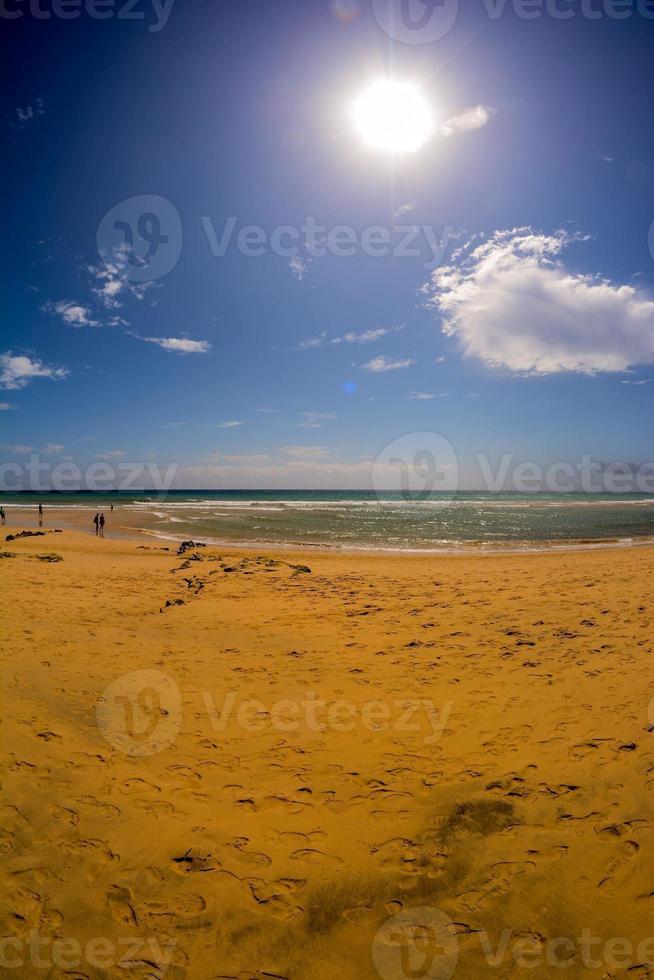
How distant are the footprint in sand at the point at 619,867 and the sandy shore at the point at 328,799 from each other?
0.02 meters

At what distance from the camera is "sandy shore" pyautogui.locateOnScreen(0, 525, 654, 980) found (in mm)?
3010

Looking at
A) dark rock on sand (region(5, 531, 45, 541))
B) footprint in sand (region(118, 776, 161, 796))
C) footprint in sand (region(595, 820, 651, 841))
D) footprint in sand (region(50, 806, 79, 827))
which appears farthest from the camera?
dark rock on sand (region(5, 531, 45, 541))

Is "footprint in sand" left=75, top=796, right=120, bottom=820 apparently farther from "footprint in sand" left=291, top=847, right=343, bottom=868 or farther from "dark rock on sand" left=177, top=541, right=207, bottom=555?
"dark rock on sand" left=177, top=541, right=207, bottom=555

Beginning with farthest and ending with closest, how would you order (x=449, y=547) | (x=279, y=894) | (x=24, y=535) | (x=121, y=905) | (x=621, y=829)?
(x=24, y=535), (x=449, y=547), (x=621, y=829), (x=279, y=894), (x=121, y=905)

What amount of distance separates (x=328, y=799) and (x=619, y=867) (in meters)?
2.56

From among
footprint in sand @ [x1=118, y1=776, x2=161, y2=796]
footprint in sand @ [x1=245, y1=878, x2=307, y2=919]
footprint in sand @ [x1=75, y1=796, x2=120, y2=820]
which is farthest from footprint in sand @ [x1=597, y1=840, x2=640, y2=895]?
footprint in sand @ [x1=75, y1=796, x2=120, y2=820]

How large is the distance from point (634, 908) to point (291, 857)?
8.78ft

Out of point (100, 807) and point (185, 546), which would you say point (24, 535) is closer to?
point (185, 546)

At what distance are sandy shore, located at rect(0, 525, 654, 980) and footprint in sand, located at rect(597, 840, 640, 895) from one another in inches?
0.9

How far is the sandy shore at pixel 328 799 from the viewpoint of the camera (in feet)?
9.87

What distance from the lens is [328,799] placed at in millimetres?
4359

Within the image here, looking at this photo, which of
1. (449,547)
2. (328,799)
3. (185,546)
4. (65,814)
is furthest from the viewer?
(449,547)

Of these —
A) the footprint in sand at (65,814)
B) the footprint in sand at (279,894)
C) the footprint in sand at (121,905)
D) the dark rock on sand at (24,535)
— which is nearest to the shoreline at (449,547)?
the dark rock on sand at (24,535)

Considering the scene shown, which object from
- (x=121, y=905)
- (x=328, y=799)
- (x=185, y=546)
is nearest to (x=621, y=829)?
(x=328, y=799)
